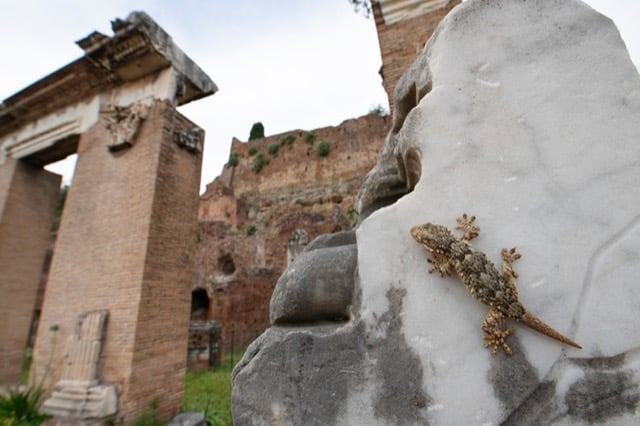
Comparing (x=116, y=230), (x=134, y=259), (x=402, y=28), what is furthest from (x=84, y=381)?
(x=402, y=28)

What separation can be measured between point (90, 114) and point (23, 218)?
9.14 feet

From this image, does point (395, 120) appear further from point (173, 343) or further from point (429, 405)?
point (173, 343)

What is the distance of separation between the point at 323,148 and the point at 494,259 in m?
25.1

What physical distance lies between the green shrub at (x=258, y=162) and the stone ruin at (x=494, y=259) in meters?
27.3

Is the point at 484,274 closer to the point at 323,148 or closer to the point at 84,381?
the point at 84,381

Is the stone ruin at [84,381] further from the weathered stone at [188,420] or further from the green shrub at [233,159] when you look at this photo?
the green shrub at [233,159]

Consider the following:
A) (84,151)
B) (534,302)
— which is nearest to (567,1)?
(534,302)

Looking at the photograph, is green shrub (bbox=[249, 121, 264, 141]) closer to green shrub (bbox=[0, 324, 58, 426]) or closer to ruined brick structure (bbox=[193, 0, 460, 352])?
ruined brick structure (bbox=[193, 0, 460, 352])

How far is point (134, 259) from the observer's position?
442 cm

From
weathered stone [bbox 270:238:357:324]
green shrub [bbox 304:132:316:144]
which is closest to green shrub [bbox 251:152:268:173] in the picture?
green shrub [bbox 304:132:316:144]

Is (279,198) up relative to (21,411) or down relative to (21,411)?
up

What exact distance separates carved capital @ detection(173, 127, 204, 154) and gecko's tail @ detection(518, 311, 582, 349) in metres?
5.27

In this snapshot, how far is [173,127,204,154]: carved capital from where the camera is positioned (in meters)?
5.21

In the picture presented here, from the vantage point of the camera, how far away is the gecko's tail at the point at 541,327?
90 centimetres
